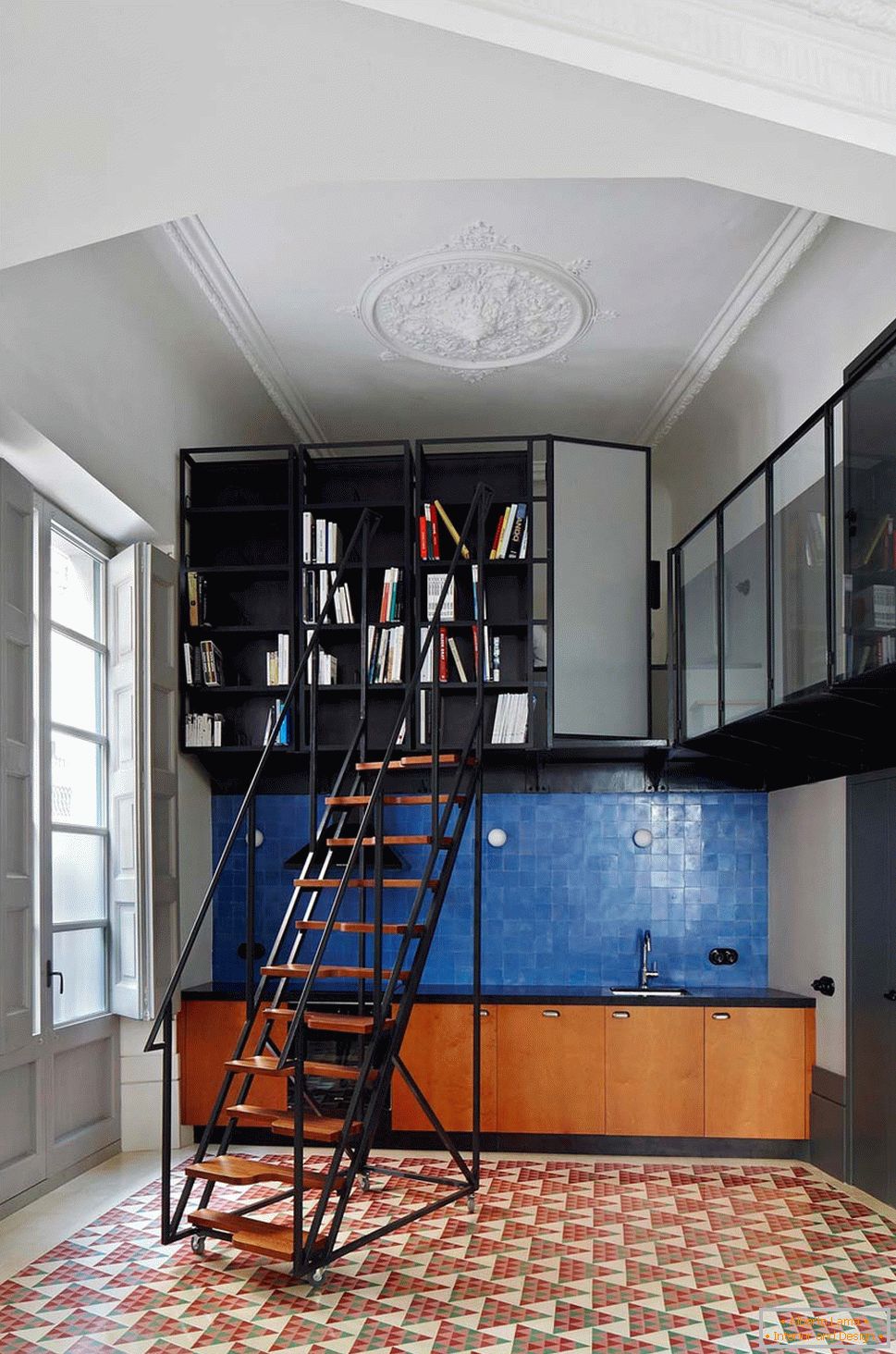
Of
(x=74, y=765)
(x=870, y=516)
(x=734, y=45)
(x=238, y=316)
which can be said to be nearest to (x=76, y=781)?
(x=74, y=765)

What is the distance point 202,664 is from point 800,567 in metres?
3.36

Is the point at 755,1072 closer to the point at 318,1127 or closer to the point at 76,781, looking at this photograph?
the point at 318,1127

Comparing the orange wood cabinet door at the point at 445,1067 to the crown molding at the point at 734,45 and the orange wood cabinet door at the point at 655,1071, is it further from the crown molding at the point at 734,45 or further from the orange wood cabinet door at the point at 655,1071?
the crown molding at the point at 734,45

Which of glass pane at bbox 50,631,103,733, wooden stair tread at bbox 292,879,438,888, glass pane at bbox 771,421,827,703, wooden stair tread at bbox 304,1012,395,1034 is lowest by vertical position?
wooden stair tread at bbox 304,1012,395,1034

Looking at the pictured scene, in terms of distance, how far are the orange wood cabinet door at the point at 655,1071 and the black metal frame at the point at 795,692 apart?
4.45 ft

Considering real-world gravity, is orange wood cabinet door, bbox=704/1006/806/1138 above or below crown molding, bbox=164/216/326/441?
below

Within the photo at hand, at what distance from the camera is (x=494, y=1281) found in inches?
171

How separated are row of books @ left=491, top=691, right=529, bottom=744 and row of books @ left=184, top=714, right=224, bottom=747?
56.8 inches

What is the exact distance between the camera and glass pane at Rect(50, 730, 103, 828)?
5.57 meters

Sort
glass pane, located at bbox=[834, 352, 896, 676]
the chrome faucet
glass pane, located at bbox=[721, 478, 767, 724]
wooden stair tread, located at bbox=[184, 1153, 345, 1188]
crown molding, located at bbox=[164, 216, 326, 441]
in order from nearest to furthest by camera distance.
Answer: glass pane, located at bbox=[834, 352, 896, 676] → wooden stair tread, located at bbox=[184, 1153, 345, 1188] → glass pane, located at bbox=[721, 478, 767, 724] → crown molding, located at bbox=[164, 216, 326, 441] → the chrome faucet

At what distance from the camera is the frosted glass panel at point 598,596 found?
666cm

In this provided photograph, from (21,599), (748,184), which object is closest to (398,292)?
(21,599)

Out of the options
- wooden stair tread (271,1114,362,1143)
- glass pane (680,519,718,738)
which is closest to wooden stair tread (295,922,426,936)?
wooden stair tread (271,1114,362,1143)

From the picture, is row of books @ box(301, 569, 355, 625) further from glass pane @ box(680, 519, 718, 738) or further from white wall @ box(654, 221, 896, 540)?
white wall @ box(654, 221, 896, 540)
